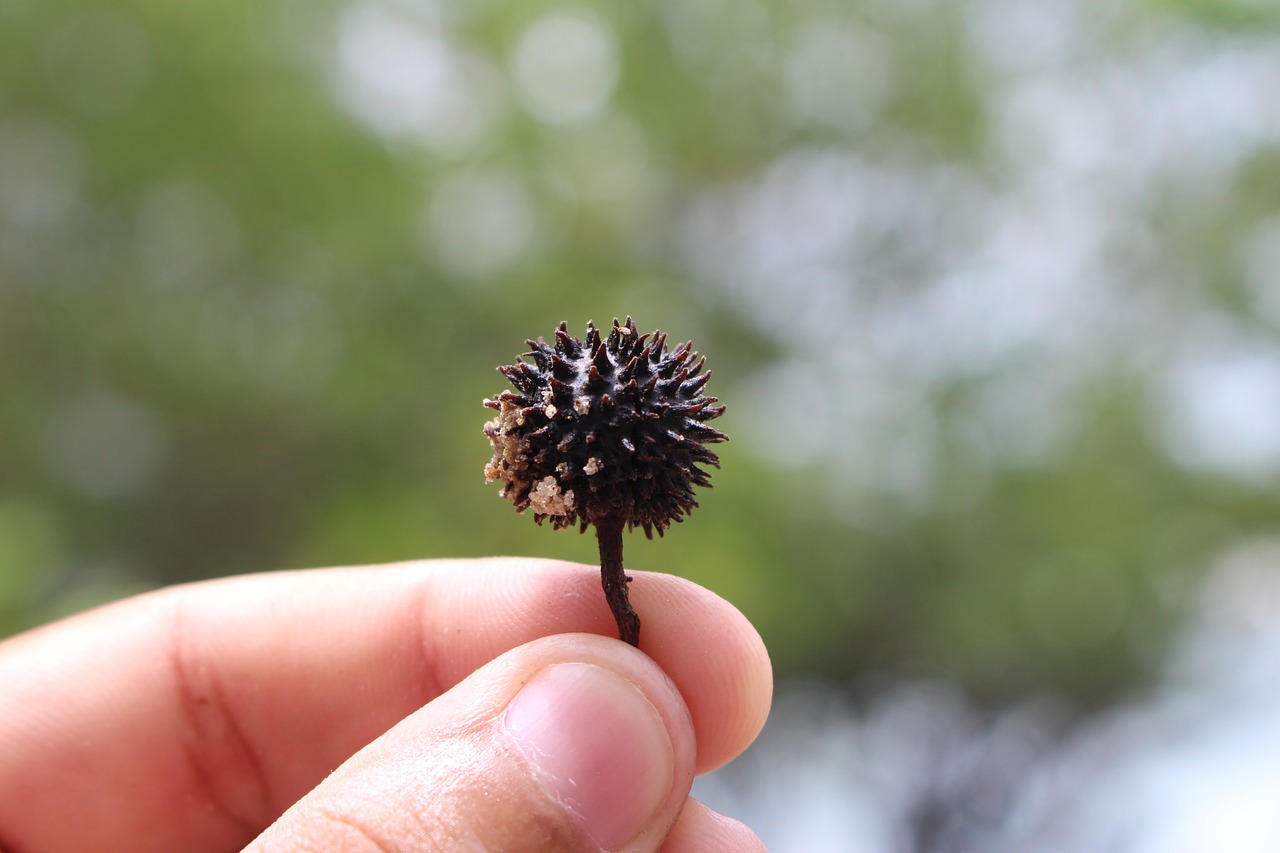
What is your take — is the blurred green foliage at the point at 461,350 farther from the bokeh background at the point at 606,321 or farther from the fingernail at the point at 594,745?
the fingernail at the point at 594,745

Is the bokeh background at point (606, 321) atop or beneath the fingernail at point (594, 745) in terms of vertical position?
atop

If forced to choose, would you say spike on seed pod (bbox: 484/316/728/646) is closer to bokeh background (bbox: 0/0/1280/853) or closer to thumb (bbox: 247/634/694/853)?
thumb (bbox: 247/634/694/853)

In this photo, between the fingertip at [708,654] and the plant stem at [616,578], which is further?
the fingertip at [708,654]

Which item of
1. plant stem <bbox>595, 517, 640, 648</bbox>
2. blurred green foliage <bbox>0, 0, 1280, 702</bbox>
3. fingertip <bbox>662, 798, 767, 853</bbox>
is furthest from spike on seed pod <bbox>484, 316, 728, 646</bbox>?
blurred green foliage <bbox>0, 0, 1280, 702</bbox>

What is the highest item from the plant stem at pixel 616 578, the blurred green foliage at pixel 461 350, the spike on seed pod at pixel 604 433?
the blurred green foliage at pixel 461 350

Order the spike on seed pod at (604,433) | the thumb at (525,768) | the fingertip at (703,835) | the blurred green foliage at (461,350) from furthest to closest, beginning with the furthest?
the blurred green foliage at (461,350)
the fingertip at (703,835)
the spike on seed pod at (604,433)
the thumb at (525,768)

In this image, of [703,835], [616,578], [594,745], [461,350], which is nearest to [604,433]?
[616,578]

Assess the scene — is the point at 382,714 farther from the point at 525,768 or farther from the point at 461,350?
the point at 461,350

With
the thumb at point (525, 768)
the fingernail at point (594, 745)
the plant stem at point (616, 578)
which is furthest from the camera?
the plant stem at point (616, 578)

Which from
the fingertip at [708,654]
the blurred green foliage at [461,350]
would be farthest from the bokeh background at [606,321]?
the fingertip at [708,654]
